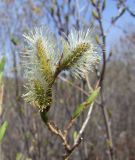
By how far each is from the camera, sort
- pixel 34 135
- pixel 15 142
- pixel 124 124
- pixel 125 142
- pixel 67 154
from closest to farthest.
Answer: pixel 67 154 < pixel 34 135 < pixel 15 142 < pixel 125 142 < pixel 124 124

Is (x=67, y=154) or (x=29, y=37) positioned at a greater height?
(x=29, y=37)

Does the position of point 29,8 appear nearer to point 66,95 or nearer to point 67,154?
point 66,95

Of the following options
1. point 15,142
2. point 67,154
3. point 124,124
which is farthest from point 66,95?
point 124,124

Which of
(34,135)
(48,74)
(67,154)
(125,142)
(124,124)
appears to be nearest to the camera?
(48,74)

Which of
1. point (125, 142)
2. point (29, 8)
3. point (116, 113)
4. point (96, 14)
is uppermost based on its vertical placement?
point (29, 8)

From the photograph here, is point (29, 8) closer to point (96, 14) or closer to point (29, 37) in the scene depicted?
point (96, 14)

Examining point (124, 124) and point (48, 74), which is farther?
point (124, 124)

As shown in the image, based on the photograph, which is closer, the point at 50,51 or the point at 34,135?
the point at 50,51

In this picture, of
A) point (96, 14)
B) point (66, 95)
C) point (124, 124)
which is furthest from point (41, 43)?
point (124, 124)

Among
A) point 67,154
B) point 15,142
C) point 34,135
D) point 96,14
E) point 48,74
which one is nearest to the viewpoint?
point 48,74
